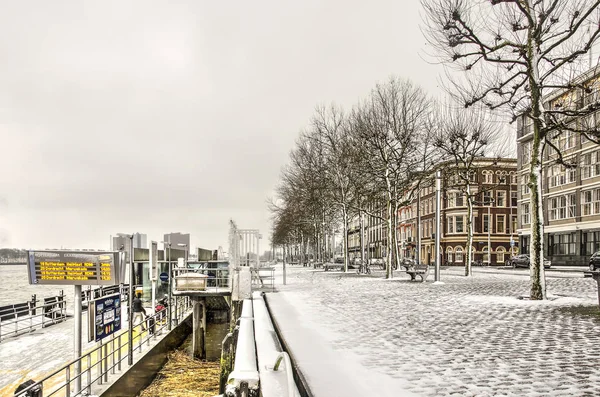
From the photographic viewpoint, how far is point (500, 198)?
7338 cm

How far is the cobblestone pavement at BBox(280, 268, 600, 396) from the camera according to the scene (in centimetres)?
579

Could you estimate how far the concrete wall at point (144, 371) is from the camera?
43.2 feet

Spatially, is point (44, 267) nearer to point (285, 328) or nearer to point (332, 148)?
point (285, 328)

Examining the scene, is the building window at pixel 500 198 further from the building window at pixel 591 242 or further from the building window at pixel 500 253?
the building window at pixel 591 242

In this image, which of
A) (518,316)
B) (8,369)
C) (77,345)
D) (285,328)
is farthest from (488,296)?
(8,369)

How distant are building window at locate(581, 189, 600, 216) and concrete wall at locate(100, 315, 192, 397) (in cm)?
4184

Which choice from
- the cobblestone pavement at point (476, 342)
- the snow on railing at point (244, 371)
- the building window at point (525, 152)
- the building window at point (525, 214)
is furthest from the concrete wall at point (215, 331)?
the building window at point (525, 152)

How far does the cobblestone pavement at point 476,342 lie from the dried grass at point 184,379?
4831mm

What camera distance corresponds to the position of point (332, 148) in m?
40.5

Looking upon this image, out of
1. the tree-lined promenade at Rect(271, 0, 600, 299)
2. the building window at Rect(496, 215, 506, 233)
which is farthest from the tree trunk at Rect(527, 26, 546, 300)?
the building window at Rect(496, 215, 506, 233)

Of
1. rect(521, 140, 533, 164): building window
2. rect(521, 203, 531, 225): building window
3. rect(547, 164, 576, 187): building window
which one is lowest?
rect(521, 203, 531, 225): building window

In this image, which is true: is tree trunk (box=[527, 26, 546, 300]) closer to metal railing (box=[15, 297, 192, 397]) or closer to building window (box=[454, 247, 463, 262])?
metal railing (box=[15, 297, 192, 397])

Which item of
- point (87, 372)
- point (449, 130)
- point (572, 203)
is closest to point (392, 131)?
point (449, 130)

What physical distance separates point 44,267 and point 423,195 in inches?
2974
